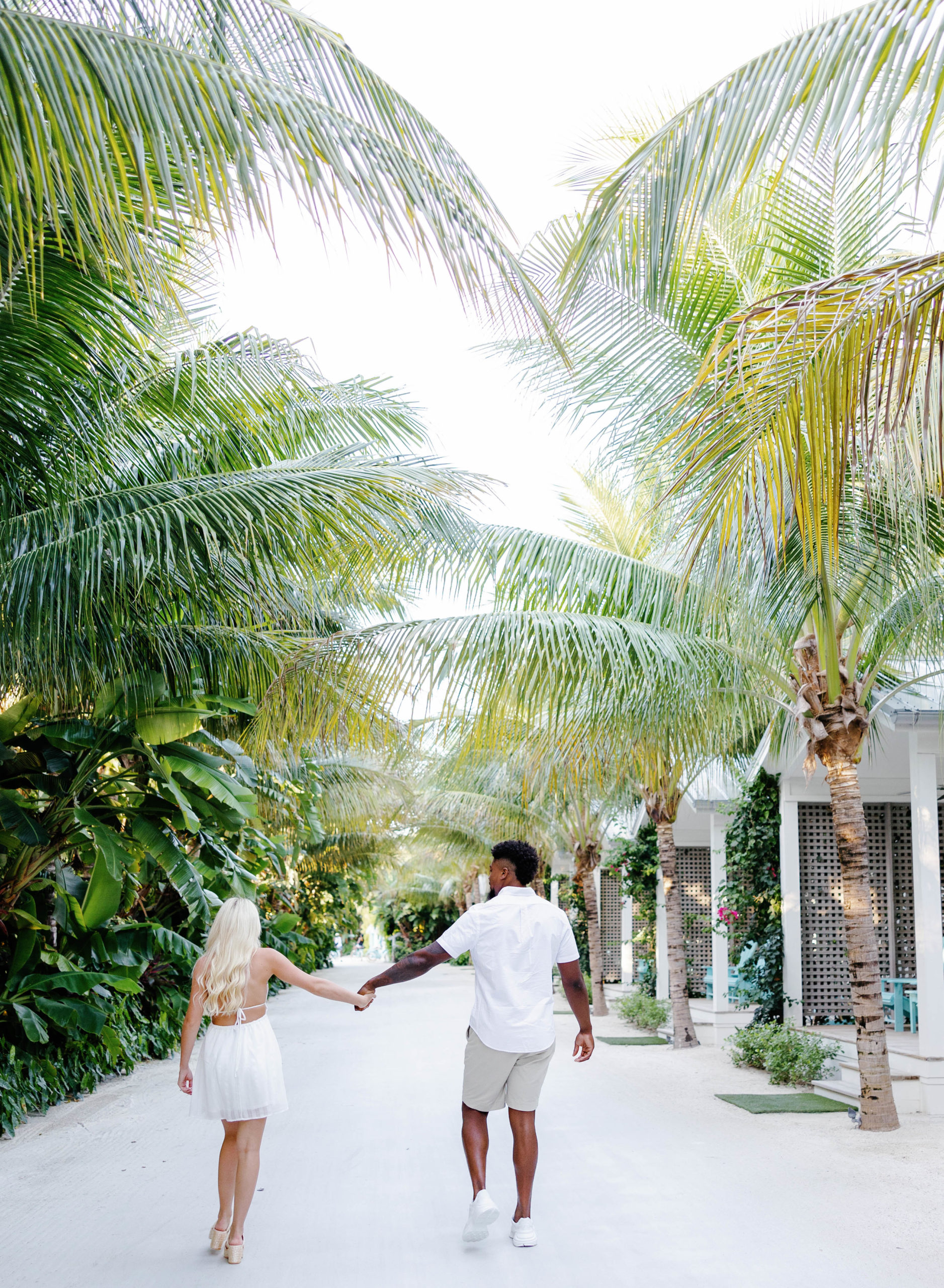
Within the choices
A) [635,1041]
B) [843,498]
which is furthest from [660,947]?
[843,498]

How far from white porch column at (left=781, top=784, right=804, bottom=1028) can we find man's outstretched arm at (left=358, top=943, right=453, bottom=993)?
333 inches

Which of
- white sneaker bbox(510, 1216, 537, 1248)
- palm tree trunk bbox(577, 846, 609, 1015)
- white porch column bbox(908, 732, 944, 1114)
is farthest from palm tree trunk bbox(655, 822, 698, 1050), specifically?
white sneaker bbox(510, 1216, 537, 1248)

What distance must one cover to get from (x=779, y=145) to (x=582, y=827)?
1676 centimetres

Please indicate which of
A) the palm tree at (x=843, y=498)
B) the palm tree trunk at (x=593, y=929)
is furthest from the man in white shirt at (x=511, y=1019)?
the palm tree trunk at (x=593, y=929)

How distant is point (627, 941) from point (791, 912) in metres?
9.45

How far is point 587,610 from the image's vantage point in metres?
9.44

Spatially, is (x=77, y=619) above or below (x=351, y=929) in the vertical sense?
above

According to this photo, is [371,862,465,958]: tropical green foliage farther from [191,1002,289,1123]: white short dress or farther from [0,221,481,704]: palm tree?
[191,1002,289,1123]: white short dress

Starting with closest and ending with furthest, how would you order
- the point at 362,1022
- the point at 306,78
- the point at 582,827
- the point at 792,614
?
the point at 306,78 → the point at 792,614 → the point at 362,1022 → the point at 582,827

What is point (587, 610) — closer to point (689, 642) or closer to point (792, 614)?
point (689, 642)

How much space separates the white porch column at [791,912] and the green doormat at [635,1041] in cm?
243

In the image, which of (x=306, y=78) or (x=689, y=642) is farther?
(x=689, y=642)

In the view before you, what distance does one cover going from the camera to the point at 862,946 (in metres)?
8.55

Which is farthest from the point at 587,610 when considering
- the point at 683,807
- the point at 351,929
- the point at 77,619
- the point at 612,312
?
the point at 351,929
